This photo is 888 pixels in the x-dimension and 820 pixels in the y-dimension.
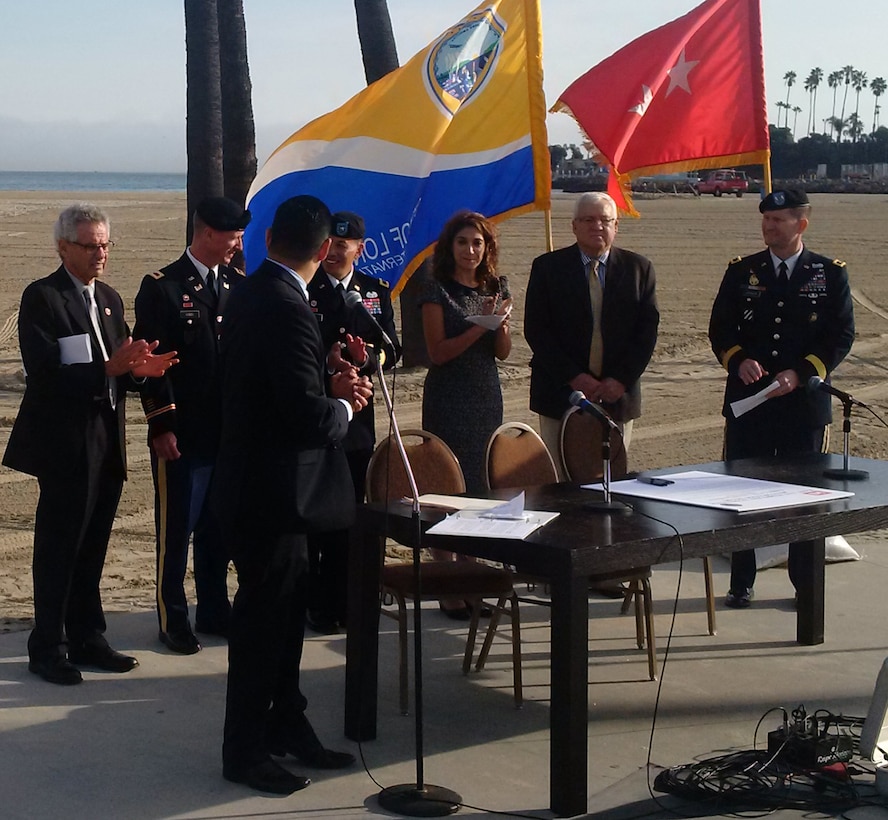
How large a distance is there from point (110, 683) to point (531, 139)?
3809 millimetres

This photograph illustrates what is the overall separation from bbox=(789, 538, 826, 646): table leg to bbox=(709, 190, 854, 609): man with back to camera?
9.4 inches

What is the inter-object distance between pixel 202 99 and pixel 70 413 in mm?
8534

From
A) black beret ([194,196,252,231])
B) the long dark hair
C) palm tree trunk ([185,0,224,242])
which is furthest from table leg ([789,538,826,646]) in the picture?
palm tree trunk ([185,0,224,242])

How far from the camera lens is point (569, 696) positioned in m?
4.55

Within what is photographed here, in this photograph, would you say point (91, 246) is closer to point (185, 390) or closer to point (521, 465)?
point (185, 390)

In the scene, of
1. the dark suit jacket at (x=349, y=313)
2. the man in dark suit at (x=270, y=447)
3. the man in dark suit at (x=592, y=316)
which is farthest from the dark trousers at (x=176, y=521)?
the man in dark suit at (x=592, y=316)

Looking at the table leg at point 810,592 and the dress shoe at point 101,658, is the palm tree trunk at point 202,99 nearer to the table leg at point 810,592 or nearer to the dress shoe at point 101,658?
the dress shoe at point 101,658

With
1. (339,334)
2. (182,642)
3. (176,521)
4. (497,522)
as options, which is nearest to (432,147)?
(339,334)

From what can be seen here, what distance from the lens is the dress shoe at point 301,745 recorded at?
491cm

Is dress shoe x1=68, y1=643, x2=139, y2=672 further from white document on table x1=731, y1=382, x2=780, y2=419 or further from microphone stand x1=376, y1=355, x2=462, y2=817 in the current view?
white document on table x1=731, y1=382, x2=780, y2=419

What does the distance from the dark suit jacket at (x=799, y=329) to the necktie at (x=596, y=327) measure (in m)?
0.66

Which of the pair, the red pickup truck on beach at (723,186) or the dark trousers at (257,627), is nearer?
the dark trousers at (257,627)

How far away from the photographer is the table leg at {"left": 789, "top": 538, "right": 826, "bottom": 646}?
666 cm

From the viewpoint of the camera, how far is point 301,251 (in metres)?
4.54
